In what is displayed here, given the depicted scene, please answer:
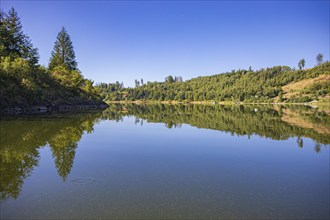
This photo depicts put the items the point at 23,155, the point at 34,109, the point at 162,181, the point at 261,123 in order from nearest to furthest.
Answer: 1. the point at 162,181
2. the point at 23,155
3. the point at 261,123
4. the point at 34,109

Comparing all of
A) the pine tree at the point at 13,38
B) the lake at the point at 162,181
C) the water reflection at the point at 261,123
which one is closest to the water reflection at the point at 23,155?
the lake at the point at 162,181

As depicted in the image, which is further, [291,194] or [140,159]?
[140,159]

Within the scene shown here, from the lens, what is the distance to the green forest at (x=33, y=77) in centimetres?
4800

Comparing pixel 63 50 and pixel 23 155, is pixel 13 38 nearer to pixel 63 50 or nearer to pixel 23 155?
pixel 63 50

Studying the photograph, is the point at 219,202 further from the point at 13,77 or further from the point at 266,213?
the point at 13,77

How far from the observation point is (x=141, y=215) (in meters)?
7.20

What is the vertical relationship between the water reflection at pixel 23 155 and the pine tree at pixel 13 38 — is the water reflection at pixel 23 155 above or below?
below

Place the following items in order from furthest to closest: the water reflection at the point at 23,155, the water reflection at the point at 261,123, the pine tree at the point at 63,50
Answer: the pine tree at the point at 63,50 → the water reflection at the point at 261,123 → the water reflection at the point at 23,155

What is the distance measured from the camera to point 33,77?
5909cm

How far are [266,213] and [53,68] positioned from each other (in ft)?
273

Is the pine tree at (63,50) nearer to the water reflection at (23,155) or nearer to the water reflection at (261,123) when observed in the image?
the water reflection at (261,123)

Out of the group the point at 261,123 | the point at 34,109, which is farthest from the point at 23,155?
the point at 34,109

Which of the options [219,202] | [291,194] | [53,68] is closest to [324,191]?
[291,194]

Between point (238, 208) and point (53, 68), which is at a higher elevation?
point (53, 68)
